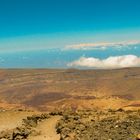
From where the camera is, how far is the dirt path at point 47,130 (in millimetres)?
34013

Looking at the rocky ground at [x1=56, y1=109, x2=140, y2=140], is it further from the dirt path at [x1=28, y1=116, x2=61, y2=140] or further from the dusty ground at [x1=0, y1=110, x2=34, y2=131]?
the dusty ground at [x1=0, y1=110, x2=34, y2=131]

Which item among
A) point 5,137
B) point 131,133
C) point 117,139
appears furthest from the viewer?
point 5,137

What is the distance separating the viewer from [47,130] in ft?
124

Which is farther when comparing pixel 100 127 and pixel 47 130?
pixel 47 130

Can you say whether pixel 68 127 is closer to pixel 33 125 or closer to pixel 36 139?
pixel 36 139

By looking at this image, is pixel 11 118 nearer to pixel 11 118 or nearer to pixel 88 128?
pixel 11 118

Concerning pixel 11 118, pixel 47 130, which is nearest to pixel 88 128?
pixel 47 130

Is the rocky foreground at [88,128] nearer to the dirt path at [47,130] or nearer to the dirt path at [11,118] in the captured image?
the dirt path at [47,130]

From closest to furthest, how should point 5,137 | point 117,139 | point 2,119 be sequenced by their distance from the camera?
point 117,139
point 5,137
point 2,119

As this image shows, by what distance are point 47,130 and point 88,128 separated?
18.5 feet

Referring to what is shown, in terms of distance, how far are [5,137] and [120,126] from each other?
10.8m

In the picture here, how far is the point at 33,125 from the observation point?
40.0 meters

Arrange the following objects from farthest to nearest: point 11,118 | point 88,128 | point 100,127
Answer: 1. point 11,118
2. point 100,127
3. point 88,128

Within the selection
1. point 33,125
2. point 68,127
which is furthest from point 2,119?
point 68,127
